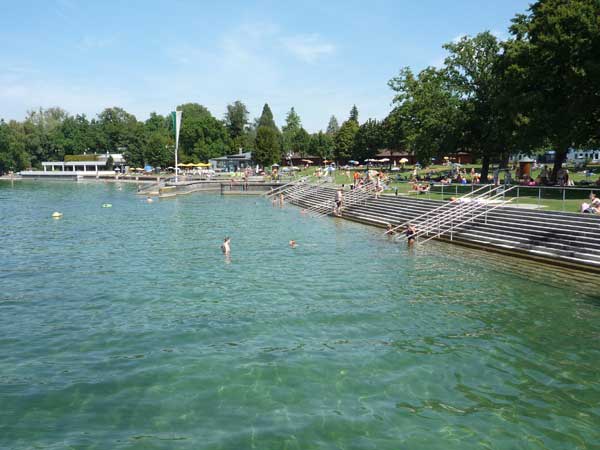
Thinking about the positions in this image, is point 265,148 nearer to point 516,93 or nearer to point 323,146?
point 323,146

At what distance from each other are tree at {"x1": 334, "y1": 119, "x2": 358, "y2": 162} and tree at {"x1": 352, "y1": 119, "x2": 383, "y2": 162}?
2.28 m

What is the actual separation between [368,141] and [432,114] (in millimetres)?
54525

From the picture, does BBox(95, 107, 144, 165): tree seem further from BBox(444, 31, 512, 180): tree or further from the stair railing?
BBox(444, 31, 512, 180): tree

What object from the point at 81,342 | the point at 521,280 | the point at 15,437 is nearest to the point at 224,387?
the point at 15,437

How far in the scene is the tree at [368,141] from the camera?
97812 millimetres

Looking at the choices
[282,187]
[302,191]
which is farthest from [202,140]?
[302,191]

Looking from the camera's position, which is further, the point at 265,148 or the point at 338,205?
the point at 265,148

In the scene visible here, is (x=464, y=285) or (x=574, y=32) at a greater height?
(x=574, y=32)

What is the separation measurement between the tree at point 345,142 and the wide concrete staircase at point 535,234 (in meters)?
75.6

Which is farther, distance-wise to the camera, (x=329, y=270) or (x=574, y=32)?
(x=574, y=32)

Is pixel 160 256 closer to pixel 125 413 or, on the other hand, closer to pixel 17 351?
pixel 17 351

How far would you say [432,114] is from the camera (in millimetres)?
45531

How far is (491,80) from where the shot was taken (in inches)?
1681

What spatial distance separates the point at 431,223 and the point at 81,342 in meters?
21.5
